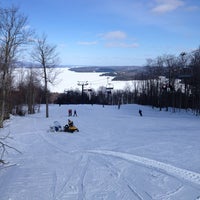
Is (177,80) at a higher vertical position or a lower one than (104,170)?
higher

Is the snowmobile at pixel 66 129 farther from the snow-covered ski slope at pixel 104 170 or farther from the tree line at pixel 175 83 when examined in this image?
the tree line at pixel 175 83

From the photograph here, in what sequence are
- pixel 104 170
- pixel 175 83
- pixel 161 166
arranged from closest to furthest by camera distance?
pixel 104 170, pixel 161 166, pixel 175 83

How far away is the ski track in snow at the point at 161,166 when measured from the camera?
995 cm

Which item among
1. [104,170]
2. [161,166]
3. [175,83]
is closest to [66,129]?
[104,170]

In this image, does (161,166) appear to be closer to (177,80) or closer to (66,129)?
(66,129)

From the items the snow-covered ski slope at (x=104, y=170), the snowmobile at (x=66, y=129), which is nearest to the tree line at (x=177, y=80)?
the snowmobile at (x=66, y=129)

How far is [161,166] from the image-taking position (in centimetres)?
1167

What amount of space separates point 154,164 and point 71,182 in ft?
12.7

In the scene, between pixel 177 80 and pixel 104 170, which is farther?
pixel 177 80

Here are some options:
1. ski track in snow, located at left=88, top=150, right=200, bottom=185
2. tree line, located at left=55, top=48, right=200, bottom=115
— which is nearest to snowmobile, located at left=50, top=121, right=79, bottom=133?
ski track in snow, located at left=88, top=150, right=200, bottom=185

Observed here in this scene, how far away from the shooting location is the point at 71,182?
384 inches

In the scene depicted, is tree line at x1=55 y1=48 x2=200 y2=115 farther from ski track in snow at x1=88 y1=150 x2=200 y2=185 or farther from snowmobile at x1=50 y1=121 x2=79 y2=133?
ski track in snow at x1=88 y1=150 x2=200 y2=185

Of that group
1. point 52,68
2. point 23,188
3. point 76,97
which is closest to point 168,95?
point 52,68

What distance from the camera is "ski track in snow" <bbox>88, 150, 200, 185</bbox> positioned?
9.95m
